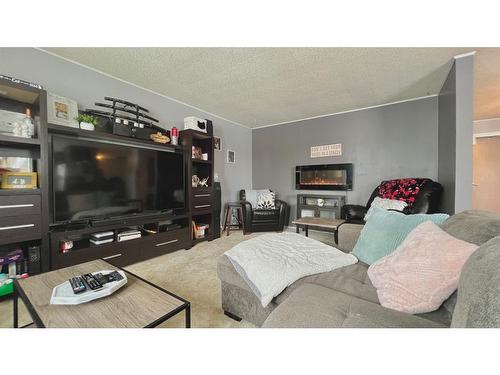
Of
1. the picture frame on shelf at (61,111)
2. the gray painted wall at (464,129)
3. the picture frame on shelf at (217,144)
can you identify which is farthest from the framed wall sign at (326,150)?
the picture frame on shelf at (61,111)

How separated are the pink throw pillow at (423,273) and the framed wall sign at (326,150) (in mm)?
3086

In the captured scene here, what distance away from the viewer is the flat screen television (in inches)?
72.2

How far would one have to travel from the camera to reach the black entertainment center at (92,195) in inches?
63.3

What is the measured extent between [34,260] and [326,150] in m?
4.29

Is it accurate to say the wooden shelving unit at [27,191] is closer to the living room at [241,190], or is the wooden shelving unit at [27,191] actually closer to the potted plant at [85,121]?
the living room at [241,190]

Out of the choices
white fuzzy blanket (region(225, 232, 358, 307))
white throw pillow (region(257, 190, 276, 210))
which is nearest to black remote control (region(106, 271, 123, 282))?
white fuzzy blanket (region(225, 232, 358, 307))

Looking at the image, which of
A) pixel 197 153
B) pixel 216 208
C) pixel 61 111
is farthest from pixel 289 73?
pixel 61 111

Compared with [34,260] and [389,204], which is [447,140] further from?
A: [34,260]

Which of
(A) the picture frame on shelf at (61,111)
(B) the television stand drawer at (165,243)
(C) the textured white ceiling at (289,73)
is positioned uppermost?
(C) the textured white ceiling at (289,73)

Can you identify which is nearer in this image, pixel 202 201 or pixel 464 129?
pixel 464 129

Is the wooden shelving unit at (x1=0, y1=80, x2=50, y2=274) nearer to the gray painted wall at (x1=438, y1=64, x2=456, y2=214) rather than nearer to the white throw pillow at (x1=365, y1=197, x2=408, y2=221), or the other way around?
the white throw pillow at (x1=365, y1=197, x2=408, y2=221)

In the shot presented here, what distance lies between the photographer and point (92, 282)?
97 centimetres
